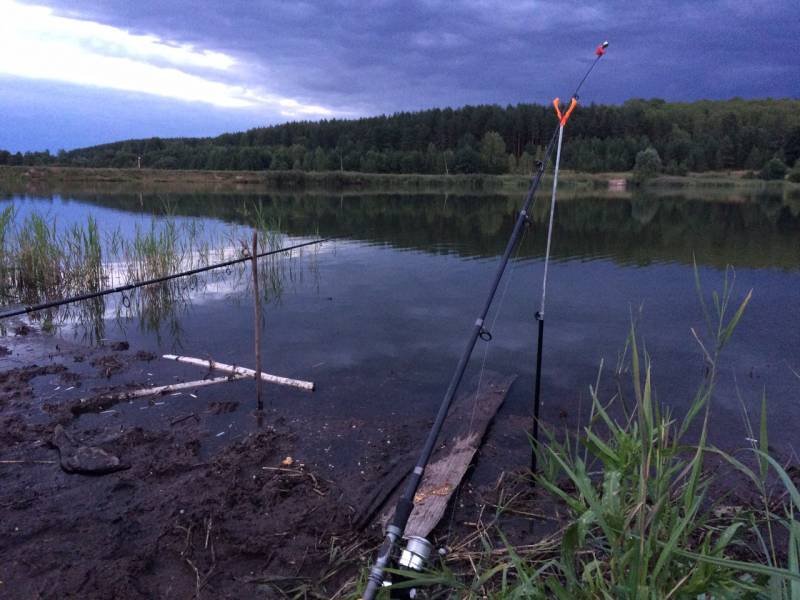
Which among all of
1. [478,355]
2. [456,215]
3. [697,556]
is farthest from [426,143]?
[697,556]

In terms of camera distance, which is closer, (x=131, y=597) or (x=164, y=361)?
(x=131, y=597)

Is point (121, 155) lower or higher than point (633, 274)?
higher

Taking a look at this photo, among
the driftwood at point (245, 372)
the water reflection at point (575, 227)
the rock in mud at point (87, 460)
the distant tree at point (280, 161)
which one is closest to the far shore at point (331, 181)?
the distant tree at point (280, 161)

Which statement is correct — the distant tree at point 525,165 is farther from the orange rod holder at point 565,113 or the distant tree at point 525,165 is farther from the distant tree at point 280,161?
the orange rod holder at point 565,113

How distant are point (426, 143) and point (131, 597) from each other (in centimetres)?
8434

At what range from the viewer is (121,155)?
7656 cm

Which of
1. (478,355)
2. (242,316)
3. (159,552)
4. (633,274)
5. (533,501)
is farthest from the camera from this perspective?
(633,274)

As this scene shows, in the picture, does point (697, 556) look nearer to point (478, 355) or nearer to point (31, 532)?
point (31, 532)

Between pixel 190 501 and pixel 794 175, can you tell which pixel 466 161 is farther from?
pixel 190 501

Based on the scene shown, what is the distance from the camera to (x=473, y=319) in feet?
31.2

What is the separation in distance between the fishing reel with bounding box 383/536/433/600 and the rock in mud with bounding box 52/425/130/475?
2780mm

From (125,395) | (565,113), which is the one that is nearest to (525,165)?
(125,395)

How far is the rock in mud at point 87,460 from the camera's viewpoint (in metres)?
4.36

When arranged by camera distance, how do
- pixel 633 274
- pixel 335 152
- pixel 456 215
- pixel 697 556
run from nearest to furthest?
pixel 697 556 < pixel 633 274 < pixel 456 215 < pixel 335 152
